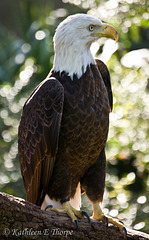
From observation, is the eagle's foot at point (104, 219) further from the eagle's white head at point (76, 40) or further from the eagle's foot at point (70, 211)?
the eagle's white head at point (76, 40)

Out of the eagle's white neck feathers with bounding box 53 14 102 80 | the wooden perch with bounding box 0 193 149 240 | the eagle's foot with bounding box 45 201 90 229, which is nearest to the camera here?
the wooden perch with bounding box 0 193 149 240

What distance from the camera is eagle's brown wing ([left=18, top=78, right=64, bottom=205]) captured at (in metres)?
3.74

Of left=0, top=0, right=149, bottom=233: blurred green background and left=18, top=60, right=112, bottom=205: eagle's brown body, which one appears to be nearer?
left=18, top=60, right=112, bottom=205: eagle's brown body

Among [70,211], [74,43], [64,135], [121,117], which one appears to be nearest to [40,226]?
[70,211]

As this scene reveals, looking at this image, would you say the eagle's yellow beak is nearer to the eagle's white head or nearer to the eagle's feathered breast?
the eagle's white head

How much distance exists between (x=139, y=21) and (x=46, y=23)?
10.5 ft

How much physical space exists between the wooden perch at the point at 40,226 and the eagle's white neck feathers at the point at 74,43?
3.85 ft

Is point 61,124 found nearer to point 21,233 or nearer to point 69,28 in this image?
point 69,28

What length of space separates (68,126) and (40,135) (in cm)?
25

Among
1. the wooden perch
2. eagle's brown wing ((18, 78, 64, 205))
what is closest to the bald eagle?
eagle's brown wing ((18, 78, 64, 205))

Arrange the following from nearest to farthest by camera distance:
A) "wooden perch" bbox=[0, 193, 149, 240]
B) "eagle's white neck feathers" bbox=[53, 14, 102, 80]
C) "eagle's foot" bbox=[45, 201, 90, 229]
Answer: "wooden perch" bbox=[0, 193, 149, 240], "eagle's foot" bbox=[45, 201, 90, 229], "eagle's white neck feathers" bbox=[53, 14, 102, 80]

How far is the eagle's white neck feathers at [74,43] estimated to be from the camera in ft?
12.8

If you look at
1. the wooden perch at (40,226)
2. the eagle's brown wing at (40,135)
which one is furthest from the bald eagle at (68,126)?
the wooden perch at (40,226)

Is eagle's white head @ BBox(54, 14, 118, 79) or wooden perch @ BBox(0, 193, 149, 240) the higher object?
eagle's white head @ BBox(54, 14, 118, 79)
